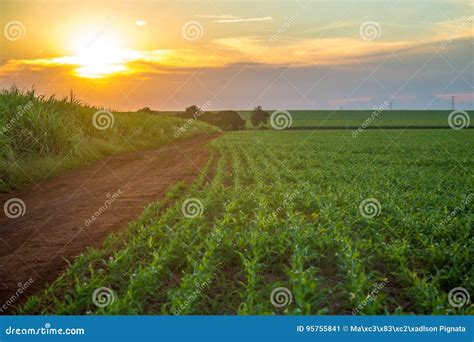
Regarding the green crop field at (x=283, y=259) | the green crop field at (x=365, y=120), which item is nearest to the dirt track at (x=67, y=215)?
the green crop field at (x=283, y=259)

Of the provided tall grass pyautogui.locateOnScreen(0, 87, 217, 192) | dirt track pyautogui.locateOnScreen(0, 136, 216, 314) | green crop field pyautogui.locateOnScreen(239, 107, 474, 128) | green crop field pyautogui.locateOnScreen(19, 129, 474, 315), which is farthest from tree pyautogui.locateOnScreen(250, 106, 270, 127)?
green crop field pyautogui.locateOnScreen(19, 129, 474, 315)

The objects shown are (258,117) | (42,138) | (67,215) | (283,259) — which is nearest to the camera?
(283,259)

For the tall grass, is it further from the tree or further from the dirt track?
the tree

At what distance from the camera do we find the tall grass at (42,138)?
40.7 ft

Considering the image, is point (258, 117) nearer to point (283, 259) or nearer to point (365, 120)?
point (365, 120)

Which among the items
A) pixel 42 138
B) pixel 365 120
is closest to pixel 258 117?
pixel 365 120

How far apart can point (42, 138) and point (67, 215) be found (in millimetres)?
5629

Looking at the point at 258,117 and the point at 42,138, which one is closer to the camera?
the point at 42,138

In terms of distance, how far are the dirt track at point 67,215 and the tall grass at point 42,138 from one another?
20.3 inches

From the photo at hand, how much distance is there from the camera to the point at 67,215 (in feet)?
30.2

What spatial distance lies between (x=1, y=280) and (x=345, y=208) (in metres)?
5.52

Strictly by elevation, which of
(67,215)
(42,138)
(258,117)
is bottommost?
(67,215)

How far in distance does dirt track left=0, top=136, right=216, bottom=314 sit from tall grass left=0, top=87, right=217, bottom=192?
1.69ft
